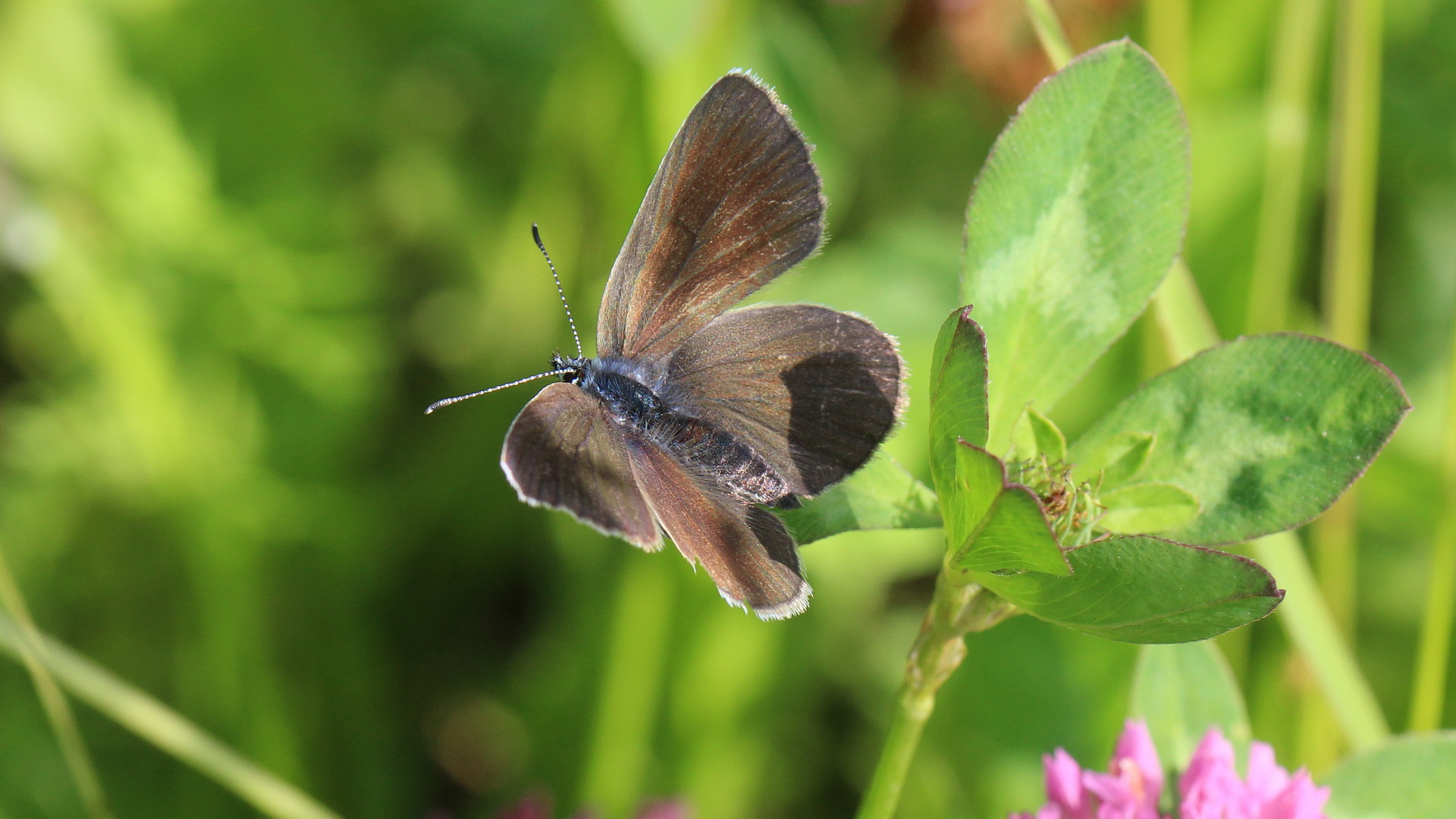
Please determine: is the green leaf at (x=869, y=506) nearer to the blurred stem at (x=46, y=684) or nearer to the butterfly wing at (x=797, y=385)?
the butterfly wing at (x=797, y=385)

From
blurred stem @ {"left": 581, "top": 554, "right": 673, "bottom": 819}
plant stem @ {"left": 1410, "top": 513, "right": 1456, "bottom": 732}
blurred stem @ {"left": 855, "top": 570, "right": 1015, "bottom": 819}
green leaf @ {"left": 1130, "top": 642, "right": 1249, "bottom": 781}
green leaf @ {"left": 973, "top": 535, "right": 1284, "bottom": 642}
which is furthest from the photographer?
blurred stem @ {"left": 581, "top": 554, "right": 673, "bottom": 819}

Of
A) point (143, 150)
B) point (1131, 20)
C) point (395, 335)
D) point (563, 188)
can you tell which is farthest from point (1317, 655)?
point (143, 150)

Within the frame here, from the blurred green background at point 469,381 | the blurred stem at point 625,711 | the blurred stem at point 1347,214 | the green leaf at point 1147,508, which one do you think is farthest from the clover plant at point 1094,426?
the blurred stem at point 625,711

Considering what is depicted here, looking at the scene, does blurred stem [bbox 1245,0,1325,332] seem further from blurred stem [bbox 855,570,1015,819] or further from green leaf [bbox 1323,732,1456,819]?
blurred stem [bbox 855,570,1015,819]

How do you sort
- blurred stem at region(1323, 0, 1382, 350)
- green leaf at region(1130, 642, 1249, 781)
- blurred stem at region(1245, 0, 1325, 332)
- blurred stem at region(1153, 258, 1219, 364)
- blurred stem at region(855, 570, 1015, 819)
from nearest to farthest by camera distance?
blurred stem at region(855, 570, 1015, 819)
green leaf at region(1130, 642, 1249, 781)
blurred stem at region(1153, 258, 1219, 364)
blurred stem at region(1323, 0, 1382, 350)
blurred stem at region(1245, 0, 1325, 332)

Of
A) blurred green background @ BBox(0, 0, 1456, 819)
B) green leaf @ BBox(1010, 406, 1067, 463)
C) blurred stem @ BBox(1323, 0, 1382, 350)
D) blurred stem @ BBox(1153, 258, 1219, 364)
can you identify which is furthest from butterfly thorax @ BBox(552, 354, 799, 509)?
blurred stem @ BBox(1323, 0, 1382, 350)

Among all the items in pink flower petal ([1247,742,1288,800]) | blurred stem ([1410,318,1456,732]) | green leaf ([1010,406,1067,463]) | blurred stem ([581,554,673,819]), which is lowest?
blurred stem ([581,554,673,819])

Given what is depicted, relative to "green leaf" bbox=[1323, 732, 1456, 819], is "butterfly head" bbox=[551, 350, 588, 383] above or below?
above

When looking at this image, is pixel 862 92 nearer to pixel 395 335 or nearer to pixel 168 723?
pixel 395 335
